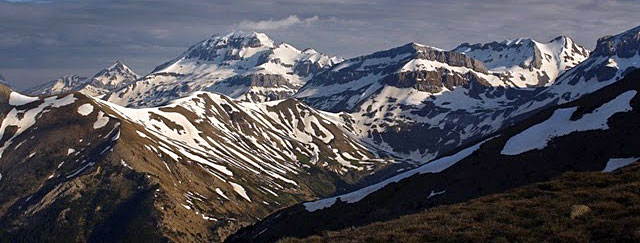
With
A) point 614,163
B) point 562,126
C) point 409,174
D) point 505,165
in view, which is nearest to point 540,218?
point 614,163

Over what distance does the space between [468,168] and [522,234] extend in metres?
81.0

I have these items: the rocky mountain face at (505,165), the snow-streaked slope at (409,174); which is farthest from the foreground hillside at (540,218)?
the snow-streaked slope at (409,174)

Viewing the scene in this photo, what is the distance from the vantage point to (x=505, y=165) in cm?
10475

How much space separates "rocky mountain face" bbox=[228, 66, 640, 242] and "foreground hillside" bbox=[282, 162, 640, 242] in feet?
143

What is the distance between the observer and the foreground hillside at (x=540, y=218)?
30.7 metres

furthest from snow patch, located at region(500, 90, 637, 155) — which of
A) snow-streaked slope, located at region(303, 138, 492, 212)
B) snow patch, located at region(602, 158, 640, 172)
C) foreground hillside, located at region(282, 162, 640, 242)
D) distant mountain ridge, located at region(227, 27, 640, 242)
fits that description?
foreground hillside, located at region(282, 162, 640, 242)

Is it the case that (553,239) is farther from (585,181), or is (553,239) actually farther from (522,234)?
(585,181)

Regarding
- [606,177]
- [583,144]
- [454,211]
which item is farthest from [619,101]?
[454,211]

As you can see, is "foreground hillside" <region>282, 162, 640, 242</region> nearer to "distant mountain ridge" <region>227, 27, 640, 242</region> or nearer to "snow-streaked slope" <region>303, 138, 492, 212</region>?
"distant mountain ridge" <region>227, 27, 640, 242</region>

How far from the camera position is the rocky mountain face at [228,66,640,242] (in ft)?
307

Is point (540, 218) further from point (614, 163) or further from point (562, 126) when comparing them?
point (562, 126)

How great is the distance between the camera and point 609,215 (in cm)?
3253

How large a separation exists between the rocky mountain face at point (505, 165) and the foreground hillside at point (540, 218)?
4345 cm

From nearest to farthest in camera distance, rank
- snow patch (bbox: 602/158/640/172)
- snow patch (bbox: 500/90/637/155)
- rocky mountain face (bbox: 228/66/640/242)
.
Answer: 1. snow patch (bbox: 602/158/640/172)
2. rocky mountain face (bbox: 228/66/640/242)
3. snow patch (bbox: 500/90/637/155)
